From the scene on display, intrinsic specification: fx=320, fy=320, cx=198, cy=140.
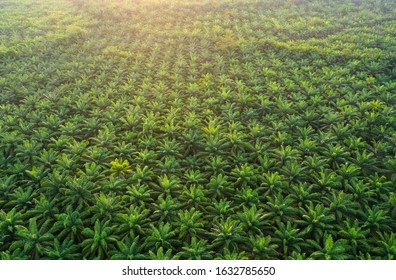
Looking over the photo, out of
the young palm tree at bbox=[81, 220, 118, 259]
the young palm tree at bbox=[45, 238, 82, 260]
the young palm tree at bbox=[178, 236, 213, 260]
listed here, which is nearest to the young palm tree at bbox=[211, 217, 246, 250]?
the young palm tree at bbox=[178, 236, 213, 260]

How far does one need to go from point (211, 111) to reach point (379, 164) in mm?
7373

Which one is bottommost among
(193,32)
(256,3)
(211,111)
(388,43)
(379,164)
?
(379,164)

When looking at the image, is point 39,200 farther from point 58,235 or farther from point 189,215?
point 189,215

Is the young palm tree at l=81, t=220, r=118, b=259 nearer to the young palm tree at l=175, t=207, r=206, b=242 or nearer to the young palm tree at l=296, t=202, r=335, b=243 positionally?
the young palm tree at l=175, t=207, r=206, b=242

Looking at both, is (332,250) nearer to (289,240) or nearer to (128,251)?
(289,240)

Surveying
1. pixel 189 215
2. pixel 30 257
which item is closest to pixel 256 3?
pixel 189 215

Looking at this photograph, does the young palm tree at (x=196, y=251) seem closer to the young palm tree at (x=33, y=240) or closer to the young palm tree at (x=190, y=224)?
the young palm tree at (x=190, y=224)

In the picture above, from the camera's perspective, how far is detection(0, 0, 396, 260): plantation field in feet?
31.0

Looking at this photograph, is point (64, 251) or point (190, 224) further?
point (190, 224)

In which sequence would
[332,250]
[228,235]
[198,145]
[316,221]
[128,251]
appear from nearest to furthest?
[332,250] → [128,251] → [228,235] → [316,221] → [198,145]

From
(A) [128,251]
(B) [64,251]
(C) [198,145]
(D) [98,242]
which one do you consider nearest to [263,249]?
(A) [128,251]

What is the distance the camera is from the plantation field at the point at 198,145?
31.0 feet

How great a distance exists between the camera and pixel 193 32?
2514 cm

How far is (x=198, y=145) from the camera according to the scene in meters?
13.2
